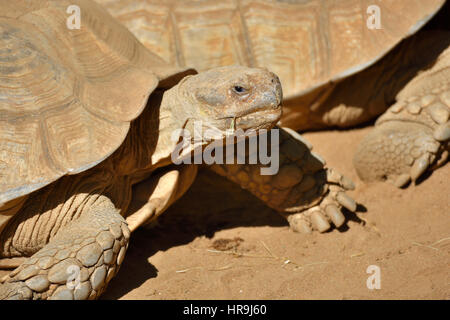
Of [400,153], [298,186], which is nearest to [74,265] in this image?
[298,186]

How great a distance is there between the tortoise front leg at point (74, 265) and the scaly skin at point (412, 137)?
1.99 meters

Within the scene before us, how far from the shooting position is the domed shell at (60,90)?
118 inches

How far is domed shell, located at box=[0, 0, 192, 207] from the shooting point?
3010mm

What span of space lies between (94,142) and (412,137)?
223cm

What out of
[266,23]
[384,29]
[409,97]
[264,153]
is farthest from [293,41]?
[264,153]

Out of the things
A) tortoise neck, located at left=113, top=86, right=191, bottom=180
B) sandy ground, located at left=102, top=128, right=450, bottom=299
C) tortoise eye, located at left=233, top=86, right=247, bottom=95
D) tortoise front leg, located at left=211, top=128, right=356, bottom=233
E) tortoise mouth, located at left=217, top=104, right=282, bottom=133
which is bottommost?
sandy ground, located at left=102, top=128, right=450, bottom=299

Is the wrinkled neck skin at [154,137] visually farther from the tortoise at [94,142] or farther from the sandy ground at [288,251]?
the sandy ground at [288,251]

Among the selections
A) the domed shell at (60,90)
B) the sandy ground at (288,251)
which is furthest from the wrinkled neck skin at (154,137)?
the sandy ground at (288,251)

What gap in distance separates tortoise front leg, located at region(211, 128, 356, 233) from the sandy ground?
0.12 m

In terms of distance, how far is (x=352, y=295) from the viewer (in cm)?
284

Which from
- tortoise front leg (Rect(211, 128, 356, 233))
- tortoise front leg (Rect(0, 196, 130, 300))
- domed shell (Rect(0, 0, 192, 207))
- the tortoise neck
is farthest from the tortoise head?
tortoise front leg (Rect(0, 196, 130, 300))

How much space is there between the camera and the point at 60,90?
10.5 feet

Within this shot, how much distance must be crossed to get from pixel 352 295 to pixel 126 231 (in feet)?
4.01

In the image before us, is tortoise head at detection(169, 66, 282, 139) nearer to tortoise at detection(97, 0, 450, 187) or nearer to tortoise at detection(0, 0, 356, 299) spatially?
tortoise at detection(0, 0, 356, 299)
